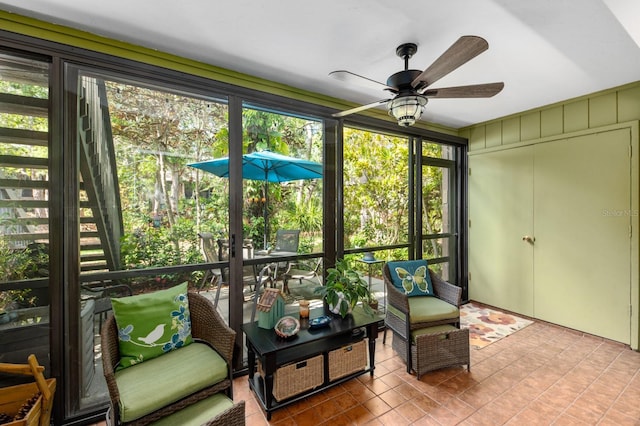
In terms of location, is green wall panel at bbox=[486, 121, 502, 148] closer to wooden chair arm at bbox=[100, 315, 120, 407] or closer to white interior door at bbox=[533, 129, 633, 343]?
white interior door at bbox=[533, 129, 633, 343]

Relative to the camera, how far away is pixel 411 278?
296 cm

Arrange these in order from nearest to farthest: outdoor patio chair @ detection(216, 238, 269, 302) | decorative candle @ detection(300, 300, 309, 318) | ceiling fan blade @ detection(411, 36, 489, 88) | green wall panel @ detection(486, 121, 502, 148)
A: ceiling fan blade @ detection(411, 36, 489, 88) < decorative candle @ detection(300, 300, 309, 318) < outdoor patio chair @ detection(216, 238, 269, 302) < green wall panel @ detection(486, 121, 502, 148)

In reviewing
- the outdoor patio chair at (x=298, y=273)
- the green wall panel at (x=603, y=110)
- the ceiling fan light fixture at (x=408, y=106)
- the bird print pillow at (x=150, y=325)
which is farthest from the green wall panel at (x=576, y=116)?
the bird print pillow at (x=150, y=325)

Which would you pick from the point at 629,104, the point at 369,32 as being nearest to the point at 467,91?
the point at 369,32

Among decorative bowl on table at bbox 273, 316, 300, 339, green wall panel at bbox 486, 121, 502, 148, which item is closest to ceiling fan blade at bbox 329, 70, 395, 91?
decorative bowl on table at bbox 273, 316, 300, 339

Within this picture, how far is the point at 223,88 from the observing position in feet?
7.95

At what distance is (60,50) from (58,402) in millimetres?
2337

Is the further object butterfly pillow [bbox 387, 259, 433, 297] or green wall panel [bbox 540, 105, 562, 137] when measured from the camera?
green wall panel [bbox 540, 105, 562, 137]

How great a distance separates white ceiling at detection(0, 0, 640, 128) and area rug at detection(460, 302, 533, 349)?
8.93ft

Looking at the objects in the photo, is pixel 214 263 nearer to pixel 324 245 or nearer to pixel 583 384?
pixel 324 245

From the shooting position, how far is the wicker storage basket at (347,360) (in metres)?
2.24

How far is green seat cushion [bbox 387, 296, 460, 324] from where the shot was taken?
2.53 m

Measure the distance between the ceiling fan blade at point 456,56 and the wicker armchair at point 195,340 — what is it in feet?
6.68

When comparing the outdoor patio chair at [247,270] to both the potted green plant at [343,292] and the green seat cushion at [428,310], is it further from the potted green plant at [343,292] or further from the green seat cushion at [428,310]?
the green seat cushion at [428,310]
